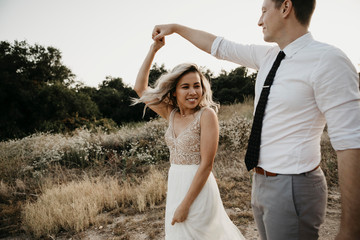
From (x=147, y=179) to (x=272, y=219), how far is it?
445 cm

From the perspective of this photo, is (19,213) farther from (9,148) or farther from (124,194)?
(9,148)

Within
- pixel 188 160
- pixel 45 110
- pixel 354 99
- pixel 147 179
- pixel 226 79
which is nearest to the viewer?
pixel 354 99

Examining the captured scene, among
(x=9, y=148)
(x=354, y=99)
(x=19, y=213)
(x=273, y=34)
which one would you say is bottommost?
(x=19, y=213)

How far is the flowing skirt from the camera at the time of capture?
1978 millimetres

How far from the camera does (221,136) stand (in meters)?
8.19

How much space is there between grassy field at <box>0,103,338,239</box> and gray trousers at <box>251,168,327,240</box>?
8.07 ft

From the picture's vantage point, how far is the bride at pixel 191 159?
1.96m

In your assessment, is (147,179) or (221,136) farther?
(221,136)

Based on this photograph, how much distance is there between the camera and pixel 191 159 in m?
2.16

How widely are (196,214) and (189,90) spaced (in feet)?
4.03

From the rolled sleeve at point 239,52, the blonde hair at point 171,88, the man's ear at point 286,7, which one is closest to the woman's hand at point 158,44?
the blonde hair at point 171,88

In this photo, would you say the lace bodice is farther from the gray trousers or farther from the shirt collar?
the shirt collar

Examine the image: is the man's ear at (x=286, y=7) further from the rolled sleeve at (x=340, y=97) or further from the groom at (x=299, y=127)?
the rolled sleeve at (x=340, y=97)

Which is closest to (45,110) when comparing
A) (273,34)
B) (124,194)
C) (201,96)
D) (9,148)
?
(9,148)
